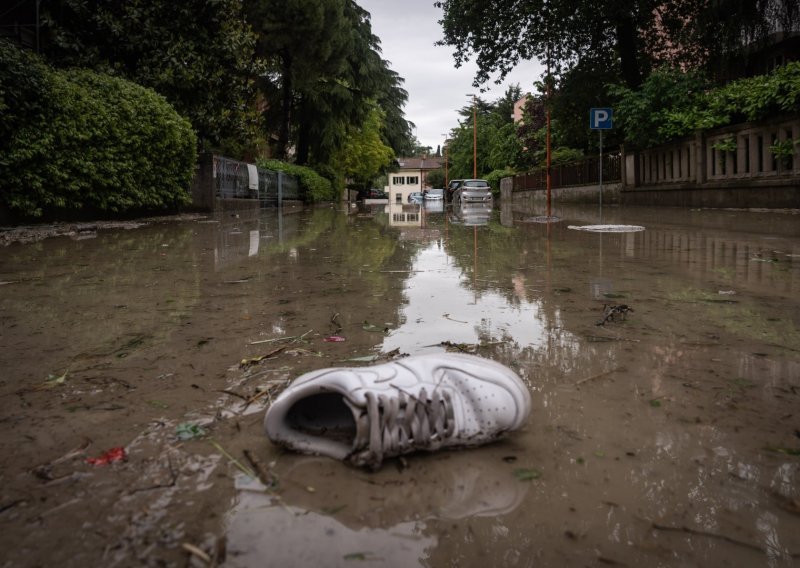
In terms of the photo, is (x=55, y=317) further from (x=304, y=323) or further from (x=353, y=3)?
(x=353, y=3)

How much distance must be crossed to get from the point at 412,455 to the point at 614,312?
1945 millimetres

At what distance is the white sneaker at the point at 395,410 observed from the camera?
62.6 inches

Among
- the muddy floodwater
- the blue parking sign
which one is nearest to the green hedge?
the muddy floodwater

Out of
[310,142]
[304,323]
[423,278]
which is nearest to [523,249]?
[423,278]

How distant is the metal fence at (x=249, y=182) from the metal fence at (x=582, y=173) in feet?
39.9

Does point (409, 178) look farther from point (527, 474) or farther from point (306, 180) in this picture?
point (527, 474)

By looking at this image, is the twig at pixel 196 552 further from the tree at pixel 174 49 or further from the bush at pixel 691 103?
the bush at pixel 691 103

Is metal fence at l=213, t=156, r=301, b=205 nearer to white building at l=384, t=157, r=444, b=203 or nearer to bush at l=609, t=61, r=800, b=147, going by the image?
bush at l=609, t=61, r=800, b=147

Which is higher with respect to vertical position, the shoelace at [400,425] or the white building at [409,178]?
the white building at [409,178]

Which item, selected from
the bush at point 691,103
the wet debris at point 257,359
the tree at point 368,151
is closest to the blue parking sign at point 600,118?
the bush at point 691,103

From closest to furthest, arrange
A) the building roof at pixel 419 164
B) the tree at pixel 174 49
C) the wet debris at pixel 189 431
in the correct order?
1. the wet debris at pixel 189 431
2. the tree at pixel 174 49
3. the building roof at pixel 419 164

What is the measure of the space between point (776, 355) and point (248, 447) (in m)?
2.09

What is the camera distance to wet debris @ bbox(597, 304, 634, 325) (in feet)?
10.2

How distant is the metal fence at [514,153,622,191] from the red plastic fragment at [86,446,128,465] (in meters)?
22.5
